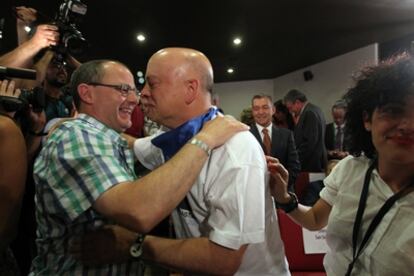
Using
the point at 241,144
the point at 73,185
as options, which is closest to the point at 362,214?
the point at 241,144

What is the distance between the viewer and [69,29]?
212cm

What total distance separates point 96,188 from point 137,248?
24 centimetres

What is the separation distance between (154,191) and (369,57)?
671 centimetres

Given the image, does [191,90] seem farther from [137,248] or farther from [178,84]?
[137,248]

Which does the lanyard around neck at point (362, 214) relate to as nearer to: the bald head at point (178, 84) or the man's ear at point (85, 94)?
the bald head at point (178, 84)

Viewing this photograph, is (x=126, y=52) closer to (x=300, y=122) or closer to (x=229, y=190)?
(x=300, y=122)

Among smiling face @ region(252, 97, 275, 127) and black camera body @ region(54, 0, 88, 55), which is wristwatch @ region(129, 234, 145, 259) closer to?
black camera body @ region(54, 0, 88, 55)

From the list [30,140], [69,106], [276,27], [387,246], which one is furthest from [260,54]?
[387,246]

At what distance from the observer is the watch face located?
110cm

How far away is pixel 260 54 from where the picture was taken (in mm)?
7359

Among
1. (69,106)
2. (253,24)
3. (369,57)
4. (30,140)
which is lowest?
(30,140)

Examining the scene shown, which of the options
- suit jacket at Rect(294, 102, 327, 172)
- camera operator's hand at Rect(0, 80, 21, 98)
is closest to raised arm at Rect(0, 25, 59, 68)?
camera operator's hand at Rect(0, 80, 21, 98)

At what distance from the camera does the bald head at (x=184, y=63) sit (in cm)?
122

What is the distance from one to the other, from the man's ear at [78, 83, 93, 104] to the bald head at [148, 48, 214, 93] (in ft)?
1.26
